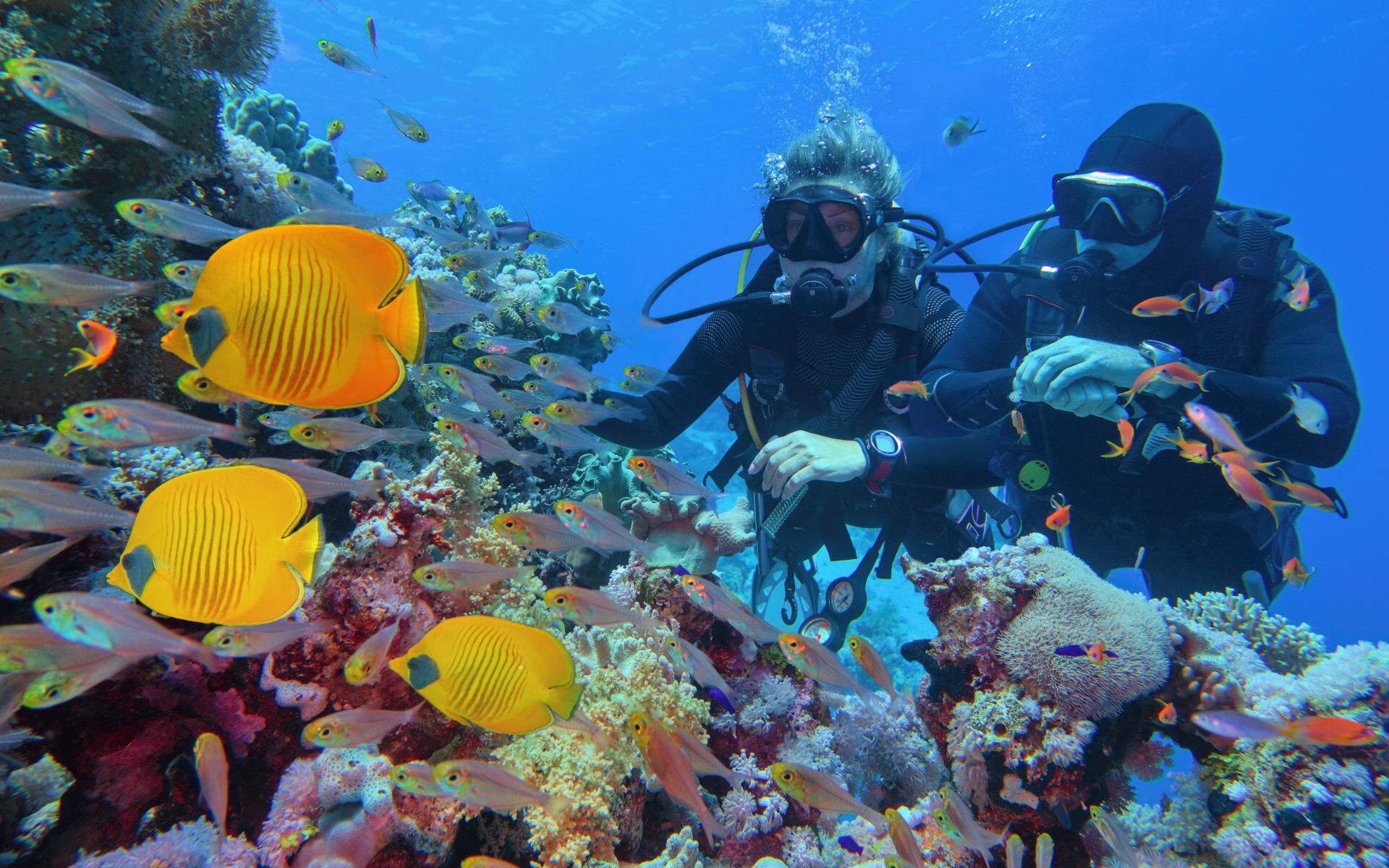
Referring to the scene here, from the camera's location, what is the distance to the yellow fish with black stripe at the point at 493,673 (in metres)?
1.57

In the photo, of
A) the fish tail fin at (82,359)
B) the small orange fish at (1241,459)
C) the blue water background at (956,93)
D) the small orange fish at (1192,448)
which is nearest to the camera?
the fish tail fin at (82,359)

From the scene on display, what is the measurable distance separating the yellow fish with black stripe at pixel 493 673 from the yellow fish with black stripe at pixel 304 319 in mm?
849

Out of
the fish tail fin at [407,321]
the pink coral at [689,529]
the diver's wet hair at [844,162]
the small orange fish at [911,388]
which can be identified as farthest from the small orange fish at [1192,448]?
the fish tail fin at [407,321]

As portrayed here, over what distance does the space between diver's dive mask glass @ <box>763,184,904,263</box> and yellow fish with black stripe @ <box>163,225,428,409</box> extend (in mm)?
3996

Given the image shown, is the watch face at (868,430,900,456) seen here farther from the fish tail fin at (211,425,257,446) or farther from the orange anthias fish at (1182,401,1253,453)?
the fish tail fin at (211,425,257,446)

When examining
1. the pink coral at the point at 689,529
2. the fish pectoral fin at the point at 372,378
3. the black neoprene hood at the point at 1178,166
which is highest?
the black neoprene hood at the point at 1178,166

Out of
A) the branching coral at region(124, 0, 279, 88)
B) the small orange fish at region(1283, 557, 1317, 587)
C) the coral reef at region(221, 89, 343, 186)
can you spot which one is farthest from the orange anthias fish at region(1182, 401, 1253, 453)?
the coral reef at region(221, 89, 343, 186)

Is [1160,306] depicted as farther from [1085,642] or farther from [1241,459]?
[1085,642]

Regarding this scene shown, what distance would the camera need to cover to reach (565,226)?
4272 inches

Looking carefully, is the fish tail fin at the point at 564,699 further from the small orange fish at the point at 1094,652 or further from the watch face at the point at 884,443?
the watch face at the point at 884,443

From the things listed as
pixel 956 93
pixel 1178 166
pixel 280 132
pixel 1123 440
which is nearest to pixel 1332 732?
pixel 1123 440

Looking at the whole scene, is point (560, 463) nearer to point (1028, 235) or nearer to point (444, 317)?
point (444, 317)

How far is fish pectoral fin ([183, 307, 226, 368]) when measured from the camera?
921mm

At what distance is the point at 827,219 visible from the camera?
461cm
